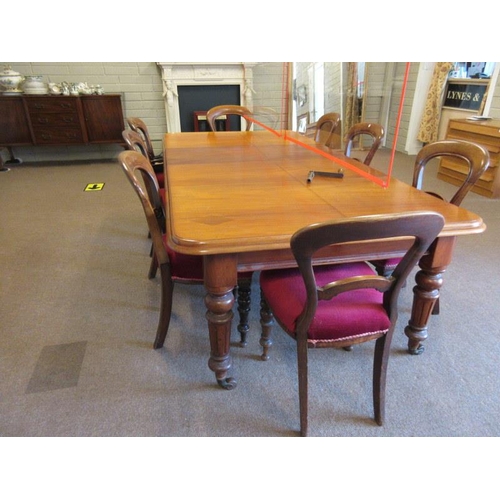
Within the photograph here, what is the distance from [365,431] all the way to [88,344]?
1.21 m

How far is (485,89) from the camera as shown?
4.09 metres

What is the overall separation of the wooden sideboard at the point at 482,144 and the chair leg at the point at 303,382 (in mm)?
3184

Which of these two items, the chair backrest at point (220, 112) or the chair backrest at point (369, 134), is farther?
the chair backrest at point (220, 112)

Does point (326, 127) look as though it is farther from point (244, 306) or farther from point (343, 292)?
point (343, 292)

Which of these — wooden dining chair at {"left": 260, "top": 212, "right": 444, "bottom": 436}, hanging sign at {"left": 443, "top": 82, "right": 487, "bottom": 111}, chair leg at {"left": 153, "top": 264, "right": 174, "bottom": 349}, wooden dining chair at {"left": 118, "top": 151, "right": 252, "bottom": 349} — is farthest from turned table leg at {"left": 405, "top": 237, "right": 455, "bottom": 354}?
hanging sign at {"left": 443, "top": 82, "right": 487, "bottom": 111}

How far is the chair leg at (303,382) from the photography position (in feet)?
3.72

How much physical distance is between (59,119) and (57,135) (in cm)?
20

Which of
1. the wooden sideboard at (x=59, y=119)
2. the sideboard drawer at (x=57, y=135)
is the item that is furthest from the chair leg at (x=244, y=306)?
the sideboard drawer at (x=57, y=135)

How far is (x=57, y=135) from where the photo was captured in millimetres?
4371

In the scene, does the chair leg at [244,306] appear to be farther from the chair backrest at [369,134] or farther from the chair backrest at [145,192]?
the chair backrest at [369,134]

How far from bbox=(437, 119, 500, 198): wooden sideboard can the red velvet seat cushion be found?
114 inches

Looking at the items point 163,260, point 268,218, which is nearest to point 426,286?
point 268,218

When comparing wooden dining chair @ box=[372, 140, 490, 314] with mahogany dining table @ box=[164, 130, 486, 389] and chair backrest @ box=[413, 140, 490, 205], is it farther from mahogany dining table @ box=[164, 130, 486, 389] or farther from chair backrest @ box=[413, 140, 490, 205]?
mahogany dining table @ box=[164, 130, 486, 389]

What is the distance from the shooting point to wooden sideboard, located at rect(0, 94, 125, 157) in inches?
164
